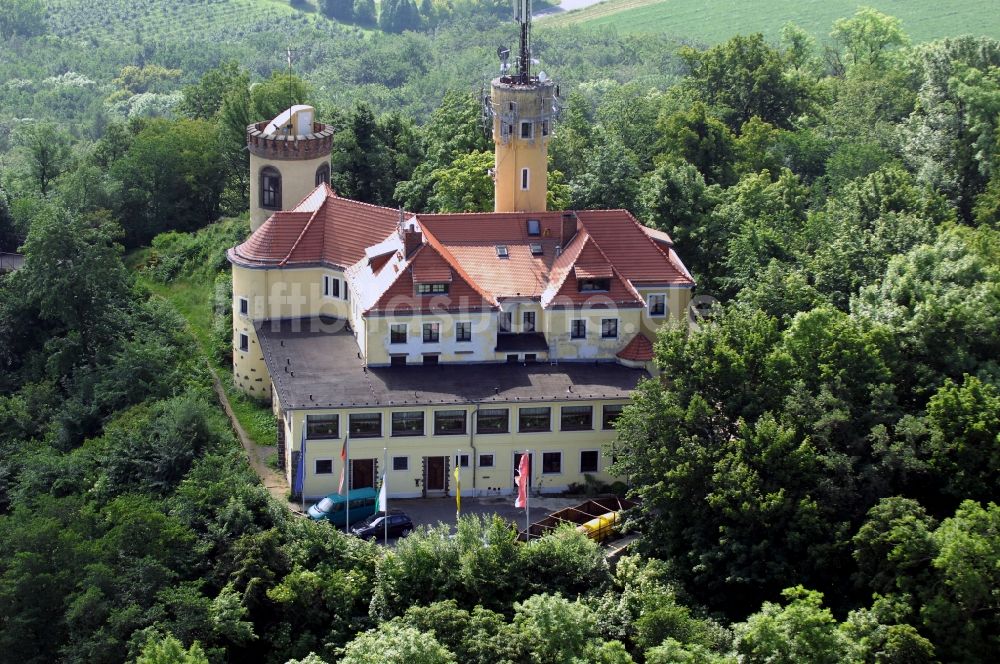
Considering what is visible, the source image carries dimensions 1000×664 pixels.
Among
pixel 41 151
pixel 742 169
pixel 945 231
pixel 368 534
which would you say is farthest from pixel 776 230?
pixel 41 151

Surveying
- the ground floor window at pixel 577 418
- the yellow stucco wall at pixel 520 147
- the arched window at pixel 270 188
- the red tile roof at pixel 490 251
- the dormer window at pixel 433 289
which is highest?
the yellow stucco wall at pixel 520 147

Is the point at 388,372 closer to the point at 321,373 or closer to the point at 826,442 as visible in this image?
Answer: the point at 321,373

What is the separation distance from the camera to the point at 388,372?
83188 mm

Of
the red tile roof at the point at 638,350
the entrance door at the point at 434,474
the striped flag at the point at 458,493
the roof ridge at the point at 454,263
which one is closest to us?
the striped flag at the point at 458,493

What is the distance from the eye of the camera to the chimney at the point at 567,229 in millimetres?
87562

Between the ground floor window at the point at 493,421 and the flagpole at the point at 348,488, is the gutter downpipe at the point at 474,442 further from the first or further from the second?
the flagpole at the point at 348,488

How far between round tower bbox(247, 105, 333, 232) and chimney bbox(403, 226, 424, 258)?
56.9 ft

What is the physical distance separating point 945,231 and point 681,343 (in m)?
21.4

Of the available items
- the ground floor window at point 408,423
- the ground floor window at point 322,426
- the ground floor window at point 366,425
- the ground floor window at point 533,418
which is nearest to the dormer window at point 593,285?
the ground floor window at point 533,418

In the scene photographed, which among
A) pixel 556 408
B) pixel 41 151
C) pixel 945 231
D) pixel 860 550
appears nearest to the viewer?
pixel 860 550

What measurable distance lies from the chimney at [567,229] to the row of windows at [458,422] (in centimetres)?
1052

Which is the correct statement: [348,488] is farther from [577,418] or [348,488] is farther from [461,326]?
[577,418]

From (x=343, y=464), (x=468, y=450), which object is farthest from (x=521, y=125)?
(x=343, y=464)

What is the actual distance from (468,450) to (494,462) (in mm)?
1383
